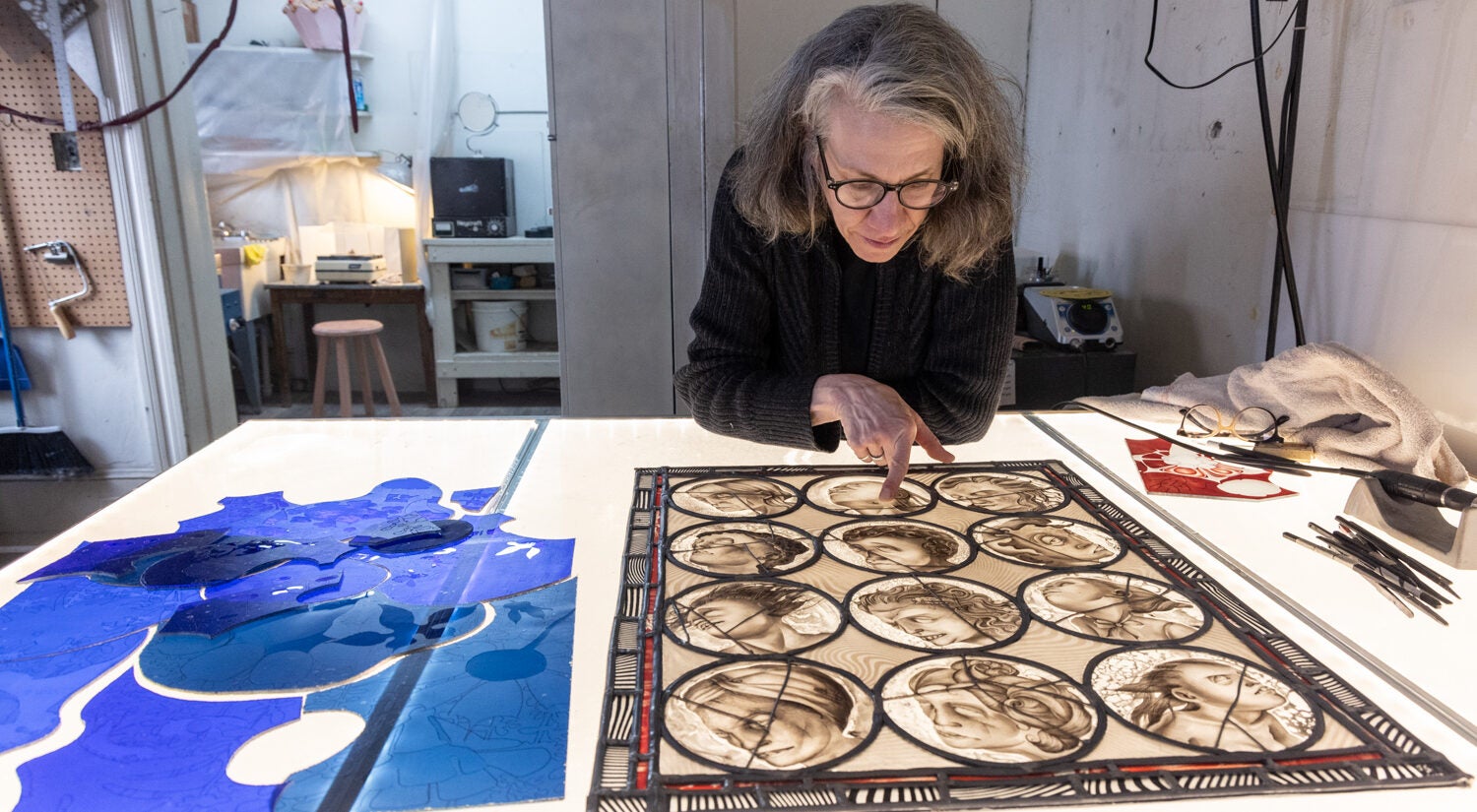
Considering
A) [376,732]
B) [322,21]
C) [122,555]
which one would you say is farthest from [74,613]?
[322,21]

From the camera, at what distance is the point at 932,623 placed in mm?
904

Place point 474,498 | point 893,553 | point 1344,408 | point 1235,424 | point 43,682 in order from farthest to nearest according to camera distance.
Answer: point 1235,424 → point 1344,408 → point 474,498 → point 893,553 → point 43,682

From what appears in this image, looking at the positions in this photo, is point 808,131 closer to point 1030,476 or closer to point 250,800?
point 1030,476

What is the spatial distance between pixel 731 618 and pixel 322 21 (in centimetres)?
491

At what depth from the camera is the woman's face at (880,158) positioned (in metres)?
1.13

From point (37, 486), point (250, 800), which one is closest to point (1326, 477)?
point (250, 800)

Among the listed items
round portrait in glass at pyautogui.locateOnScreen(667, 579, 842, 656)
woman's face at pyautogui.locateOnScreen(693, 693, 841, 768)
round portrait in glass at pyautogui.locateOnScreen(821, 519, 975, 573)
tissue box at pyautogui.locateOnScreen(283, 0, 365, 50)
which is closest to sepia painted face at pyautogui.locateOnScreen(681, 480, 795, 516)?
round portrait in glass at pyautogui.locateOnScreen(821, 519, 975, 573)

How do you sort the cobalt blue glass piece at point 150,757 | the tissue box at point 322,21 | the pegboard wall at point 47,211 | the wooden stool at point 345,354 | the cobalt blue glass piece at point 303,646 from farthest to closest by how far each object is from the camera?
1. the tissue box at point 322,21
2. the wooden stool at point 345,354
3. the pegboard wall at point 47,211
4. the cobalt blue glass piece at point 303,646
5. the cobalt blue glass piece at point 150,757

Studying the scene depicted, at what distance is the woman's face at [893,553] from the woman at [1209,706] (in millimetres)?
283

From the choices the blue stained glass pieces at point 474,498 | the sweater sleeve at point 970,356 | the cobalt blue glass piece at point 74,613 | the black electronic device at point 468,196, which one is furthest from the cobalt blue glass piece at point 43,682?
the black electronic device at point 468,196

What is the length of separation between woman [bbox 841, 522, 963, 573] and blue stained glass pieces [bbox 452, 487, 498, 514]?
50 centimetres

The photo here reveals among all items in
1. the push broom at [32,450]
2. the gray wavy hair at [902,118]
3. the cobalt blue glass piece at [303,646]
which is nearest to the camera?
the cobalt blue glass piece at [303,646]

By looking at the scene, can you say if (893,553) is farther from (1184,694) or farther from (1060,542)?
(1184,694)

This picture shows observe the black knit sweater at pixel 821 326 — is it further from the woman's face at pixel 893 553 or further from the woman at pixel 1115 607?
the woman at pixel 1115 607
